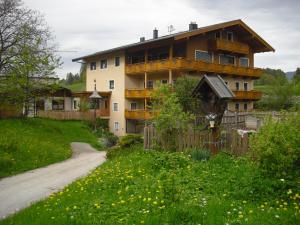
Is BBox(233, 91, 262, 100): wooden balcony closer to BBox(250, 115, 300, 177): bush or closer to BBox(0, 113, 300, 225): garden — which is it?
BBox(0, 113, 300, 225): garden

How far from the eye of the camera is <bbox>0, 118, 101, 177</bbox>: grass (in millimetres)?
17766

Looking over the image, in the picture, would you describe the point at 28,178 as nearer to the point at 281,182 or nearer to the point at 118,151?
the point at 118,151

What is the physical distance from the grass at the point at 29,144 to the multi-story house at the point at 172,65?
919 cm

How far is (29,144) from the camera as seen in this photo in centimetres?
2192

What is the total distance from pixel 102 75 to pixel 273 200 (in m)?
41.5

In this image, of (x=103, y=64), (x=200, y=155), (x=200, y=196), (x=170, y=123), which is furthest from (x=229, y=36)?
(x=200, y=196)

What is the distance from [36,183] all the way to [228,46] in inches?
1208

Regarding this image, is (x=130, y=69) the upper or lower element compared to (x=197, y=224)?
upper

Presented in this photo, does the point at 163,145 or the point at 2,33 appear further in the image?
the point at 2,33

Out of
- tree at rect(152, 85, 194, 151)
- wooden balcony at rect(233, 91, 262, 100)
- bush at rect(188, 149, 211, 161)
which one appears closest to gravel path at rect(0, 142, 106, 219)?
tree at rect(152, 85, 194, 151)

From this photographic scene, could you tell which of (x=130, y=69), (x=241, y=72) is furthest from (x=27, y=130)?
(x=241, y=72)

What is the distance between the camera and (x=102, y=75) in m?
48.6

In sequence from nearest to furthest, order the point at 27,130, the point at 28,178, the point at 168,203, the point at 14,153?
the point at 168,203
the point at 28,178
the point at 14,153
the point at 27,130

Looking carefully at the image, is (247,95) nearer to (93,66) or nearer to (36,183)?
(93,66)
